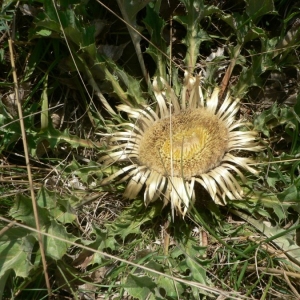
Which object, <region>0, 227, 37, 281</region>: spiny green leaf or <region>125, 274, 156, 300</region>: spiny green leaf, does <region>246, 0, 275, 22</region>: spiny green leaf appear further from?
<region>0, 227, 37, 281</region>: spiny green leaf

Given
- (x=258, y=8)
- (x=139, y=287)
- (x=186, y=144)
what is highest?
(x=258, y=8)

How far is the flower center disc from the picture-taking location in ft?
7.35

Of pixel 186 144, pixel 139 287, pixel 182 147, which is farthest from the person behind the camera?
pixel 186 144

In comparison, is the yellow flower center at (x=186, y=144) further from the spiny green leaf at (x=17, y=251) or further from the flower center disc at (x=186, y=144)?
the spiny green leaf at (x=17, y=251)

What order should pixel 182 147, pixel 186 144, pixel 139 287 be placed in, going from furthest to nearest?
pixel 186 144
pixel 182 147
pixel 139 287

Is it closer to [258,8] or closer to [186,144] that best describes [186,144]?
[186,144]

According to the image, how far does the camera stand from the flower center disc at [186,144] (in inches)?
88.2

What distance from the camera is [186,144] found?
2.29 metres

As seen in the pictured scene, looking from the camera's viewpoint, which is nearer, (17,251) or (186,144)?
(17,251)

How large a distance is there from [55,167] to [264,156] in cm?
94

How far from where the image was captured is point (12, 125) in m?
2.27

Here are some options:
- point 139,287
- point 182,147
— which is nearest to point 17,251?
point 139,287

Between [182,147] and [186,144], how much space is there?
0.47ft

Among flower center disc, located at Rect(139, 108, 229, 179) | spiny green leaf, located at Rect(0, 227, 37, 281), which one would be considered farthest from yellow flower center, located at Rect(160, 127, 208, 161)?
→ spiny green leaf, located at Rect(0, 227, 37, 281)
